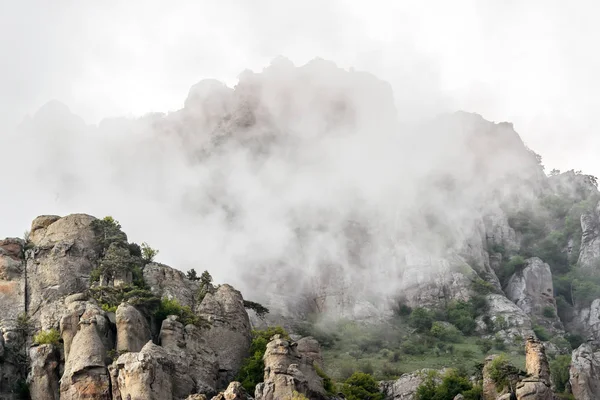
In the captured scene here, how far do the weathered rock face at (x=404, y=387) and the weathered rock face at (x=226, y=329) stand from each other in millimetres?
18281

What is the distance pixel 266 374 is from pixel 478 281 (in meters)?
86.3

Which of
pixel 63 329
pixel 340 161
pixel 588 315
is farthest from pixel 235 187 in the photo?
pixel 63 329

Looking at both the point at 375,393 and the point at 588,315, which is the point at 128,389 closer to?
the point at 375,393

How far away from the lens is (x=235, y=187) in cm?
18612

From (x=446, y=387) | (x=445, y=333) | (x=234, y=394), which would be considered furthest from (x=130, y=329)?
(x=445, y=333)

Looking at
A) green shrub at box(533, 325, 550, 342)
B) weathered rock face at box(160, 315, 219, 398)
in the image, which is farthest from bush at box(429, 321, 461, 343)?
weathered rock face at box(160, 315, 219, 398)

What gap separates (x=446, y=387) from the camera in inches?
3472

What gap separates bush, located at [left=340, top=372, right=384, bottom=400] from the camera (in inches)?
3565

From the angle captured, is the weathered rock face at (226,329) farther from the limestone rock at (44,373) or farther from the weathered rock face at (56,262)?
the limestone rock at (44,373)

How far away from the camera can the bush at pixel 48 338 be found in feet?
244

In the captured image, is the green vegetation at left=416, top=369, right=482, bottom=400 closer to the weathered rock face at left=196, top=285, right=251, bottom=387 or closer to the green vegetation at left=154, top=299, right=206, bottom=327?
the weathered rock face at left=196, top=285, right=251, bottom=387

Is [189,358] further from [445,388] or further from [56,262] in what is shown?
[445,388]

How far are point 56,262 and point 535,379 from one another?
4883 cm

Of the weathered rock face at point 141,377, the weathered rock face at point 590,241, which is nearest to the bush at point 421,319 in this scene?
the weathered rock face at point 590,241
